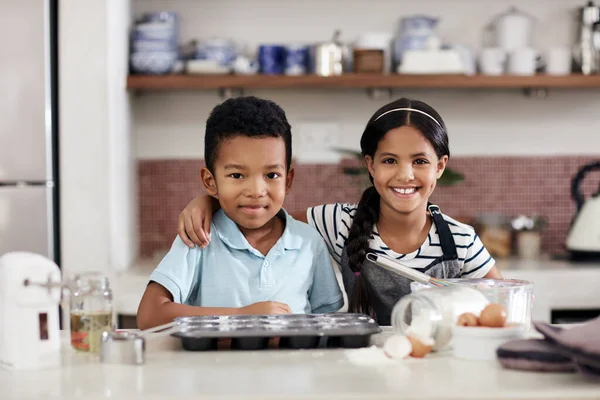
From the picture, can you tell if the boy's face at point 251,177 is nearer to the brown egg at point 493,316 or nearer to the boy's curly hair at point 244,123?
the boy's curly hair at point 244,123

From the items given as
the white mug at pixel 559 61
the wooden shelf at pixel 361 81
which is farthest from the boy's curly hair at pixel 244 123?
the white mug at pixel 559 61

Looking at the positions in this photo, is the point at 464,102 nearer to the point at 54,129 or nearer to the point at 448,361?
the point at 54,129

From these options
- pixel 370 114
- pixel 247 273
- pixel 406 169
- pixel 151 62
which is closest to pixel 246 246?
pixel 247 273

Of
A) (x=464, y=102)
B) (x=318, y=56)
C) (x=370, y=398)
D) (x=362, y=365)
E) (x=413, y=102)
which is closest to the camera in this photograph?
(x=370, y=398)

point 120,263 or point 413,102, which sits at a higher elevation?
point 413,102

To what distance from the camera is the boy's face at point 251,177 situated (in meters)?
1.43

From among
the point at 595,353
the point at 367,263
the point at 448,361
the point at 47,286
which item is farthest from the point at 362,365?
the point at 367,263

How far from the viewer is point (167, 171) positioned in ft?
10.3

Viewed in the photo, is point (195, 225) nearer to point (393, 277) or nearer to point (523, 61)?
point (393, 277)

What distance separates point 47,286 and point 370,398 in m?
0.46

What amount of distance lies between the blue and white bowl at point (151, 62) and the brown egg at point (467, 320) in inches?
80.1

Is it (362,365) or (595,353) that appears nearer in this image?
(595,353)

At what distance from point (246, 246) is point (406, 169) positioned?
0.33 metres

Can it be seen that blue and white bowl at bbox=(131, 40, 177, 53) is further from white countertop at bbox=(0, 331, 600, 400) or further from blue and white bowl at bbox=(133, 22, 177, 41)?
white countertop at bbox=(0, 331, 600, 400)
